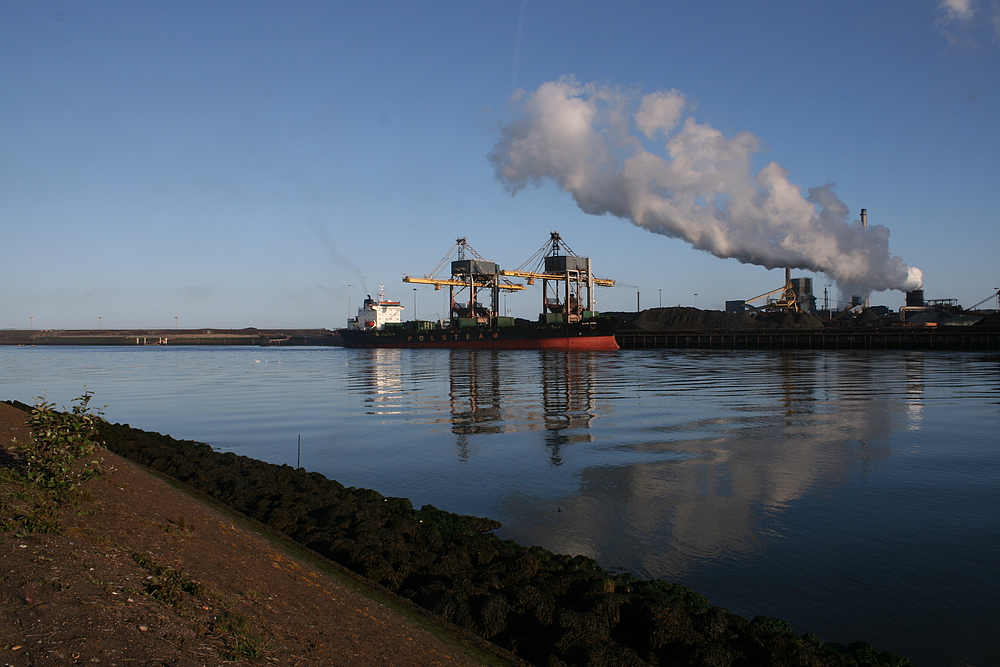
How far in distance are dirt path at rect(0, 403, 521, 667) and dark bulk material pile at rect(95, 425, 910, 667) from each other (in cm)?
59

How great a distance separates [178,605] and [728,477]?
10.4m

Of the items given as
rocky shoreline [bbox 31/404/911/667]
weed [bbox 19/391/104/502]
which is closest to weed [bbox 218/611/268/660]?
rocky shoreline [bbox 31/404/911/667]

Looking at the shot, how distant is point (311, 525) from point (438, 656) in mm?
4340

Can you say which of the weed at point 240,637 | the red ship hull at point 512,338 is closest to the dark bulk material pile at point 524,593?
the weed at point 240,637


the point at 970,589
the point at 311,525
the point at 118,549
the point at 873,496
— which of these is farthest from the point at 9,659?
the point at 873,496

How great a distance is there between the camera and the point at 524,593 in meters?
6.52

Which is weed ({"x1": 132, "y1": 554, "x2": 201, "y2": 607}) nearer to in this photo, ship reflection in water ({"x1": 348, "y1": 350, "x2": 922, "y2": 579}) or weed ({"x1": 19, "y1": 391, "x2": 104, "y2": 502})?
weed ({"x1": 19, "y1": 391, "x2": 104, "y2": 502})

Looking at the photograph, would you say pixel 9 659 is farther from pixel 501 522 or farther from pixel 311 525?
pixel 501 522

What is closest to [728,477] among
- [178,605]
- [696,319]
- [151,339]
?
[178,605]

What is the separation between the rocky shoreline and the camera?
5.56m

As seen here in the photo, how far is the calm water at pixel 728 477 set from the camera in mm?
7223

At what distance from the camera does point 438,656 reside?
4.91 m

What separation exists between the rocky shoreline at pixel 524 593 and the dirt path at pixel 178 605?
610 mm

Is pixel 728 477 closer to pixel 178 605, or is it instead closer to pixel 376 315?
pixel 178 605
